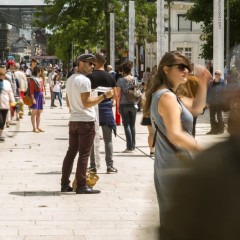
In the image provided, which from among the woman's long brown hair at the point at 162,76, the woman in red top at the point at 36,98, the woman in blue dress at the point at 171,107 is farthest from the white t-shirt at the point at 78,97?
the woman in red top at the point at 36,98

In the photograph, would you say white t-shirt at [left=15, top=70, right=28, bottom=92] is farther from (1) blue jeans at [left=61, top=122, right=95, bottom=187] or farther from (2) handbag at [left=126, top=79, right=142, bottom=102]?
(1) blue jeans at [left=61, top=122, right=95, bottom=187]

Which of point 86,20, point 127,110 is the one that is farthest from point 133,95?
point 86,20

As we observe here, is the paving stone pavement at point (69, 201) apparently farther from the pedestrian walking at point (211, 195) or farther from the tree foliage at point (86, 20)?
the tree foliage at point (86, 20)

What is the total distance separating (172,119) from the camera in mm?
5383

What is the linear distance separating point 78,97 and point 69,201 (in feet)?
4.25

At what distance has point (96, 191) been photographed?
34.6ft

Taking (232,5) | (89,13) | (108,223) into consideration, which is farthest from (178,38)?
(108,223)

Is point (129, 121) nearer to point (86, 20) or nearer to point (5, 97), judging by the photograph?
point (5, 97)

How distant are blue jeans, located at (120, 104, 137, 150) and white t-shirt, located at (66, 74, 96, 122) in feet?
18.2

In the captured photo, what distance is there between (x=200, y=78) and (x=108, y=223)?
316cm

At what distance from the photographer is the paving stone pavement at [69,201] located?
25.6 ft

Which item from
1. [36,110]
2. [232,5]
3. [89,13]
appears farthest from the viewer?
[232,5]

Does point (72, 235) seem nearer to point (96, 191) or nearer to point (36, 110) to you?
point (96, 191)

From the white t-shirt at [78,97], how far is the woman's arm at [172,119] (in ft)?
15.7
